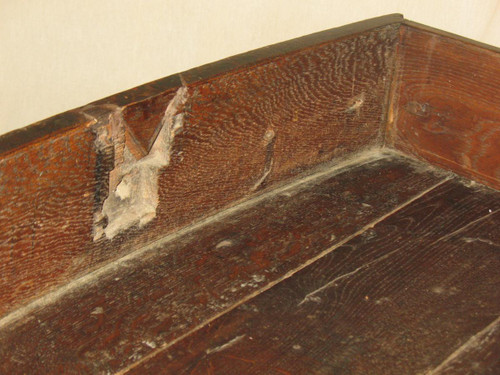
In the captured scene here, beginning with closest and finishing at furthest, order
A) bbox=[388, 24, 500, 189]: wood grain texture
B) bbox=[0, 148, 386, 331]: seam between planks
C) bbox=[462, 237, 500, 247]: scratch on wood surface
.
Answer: bbox=[0, 148, 386, 331]: seam between planks → bbox=[462, 237, 500, 247]: scratch on wood surface → bbox=[388, 24, 500, 189]: wood grain texture

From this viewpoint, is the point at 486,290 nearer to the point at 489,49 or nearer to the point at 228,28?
the point at 489,49

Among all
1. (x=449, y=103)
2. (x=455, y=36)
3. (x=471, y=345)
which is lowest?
(x=471, y=345)

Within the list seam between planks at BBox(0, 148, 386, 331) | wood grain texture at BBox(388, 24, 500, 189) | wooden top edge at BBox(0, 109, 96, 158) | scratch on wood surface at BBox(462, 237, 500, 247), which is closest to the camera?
wooden top edge at BBox(0, 109, 96, 158)

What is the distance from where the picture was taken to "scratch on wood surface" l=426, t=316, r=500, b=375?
1.12 m

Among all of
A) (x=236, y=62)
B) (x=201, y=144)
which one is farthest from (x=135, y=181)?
(x=236, y=62)

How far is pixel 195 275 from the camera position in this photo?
1301 millimetres

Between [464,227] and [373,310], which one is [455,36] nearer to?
[464,227]

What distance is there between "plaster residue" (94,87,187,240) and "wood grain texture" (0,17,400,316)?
13 millimetres

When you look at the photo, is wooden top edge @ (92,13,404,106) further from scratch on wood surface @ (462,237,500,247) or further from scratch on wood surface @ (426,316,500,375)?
scratch on wood surface @ (426,316,500,375)

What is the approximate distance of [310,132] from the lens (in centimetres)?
154

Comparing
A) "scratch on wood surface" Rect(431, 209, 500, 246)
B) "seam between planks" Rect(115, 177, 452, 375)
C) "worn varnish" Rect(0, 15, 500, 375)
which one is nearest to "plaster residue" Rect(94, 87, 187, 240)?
"worn varnish" Rect(0, 15, 500, 375)

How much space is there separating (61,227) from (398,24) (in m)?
0.79

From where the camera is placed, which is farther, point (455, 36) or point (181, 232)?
point (455, 36)

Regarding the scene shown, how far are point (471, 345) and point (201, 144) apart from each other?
54 centimetres
